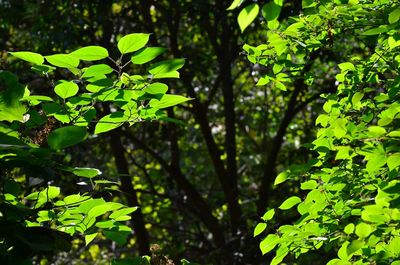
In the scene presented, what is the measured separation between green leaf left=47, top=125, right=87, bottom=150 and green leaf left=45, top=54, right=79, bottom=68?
1.08 ft

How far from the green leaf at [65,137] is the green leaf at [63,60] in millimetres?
330

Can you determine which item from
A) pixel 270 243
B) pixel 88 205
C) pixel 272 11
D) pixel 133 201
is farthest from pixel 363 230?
pixel 133 201

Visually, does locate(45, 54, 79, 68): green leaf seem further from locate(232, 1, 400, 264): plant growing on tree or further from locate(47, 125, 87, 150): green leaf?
locate(232, 1, 400, 264): plant growing on tree

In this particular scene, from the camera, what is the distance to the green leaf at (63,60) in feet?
5.68

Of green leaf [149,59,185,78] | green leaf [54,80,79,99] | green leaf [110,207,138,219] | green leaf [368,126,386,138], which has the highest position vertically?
green leaf [54,80,79,99]

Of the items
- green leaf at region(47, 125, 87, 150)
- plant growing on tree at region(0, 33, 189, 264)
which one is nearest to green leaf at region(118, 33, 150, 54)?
plant growing on tree at region(0, 33, 189, 264)

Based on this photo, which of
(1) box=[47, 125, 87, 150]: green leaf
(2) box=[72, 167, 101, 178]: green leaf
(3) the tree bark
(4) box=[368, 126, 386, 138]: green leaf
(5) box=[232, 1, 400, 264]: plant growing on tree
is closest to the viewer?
(1) box=[47, 125, 87, 150]: green leaf

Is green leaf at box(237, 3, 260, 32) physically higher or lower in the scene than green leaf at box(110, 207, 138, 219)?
higher

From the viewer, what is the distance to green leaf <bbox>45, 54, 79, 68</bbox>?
173 cm

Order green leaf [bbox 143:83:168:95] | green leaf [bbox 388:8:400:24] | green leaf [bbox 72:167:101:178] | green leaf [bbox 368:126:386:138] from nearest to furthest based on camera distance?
green leaf [bbox 72:167:101:178]
green leaf [bbox 368:126:386:138]
green leaf [bbox 143:83:168:95]
green leaf [bbox 388:8:400:24]

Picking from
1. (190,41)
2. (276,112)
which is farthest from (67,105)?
(276,112)

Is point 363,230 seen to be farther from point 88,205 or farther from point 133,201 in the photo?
point 133,201

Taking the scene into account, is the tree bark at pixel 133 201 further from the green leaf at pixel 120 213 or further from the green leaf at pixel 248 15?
the green leaf at pixel 248 15

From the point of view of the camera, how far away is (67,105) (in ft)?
6.16
